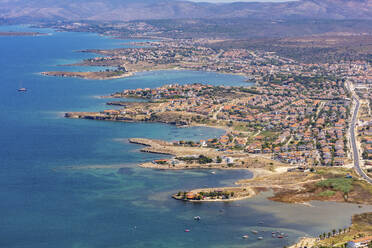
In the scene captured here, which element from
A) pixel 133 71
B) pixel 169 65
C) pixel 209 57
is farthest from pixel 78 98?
pixel 209 57

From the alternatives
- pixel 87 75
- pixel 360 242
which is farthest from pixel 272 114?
pixel 87 75

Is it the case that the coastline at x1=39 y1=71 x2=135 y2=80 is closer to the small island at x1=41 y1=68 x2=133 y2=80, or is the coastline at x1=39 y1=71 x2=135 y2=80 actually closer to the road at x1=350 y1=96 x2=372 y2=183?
the small island at x1=41 y1=68 x2=133 y2=80

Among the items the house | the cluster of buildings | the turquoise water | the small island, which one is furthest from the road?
the small island

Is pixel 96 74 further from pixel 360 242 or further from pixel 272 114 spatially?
pixel 360 242

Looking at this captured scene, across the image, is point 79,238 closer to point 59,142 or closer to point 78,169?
point 78,169

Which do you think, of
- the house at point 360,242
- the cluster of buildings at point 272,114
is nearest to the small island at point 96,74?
the cluster of buildings at point 272,114

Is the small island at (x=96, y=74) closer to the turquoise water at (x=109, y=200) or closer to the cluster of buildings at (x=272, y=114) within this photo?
the cluster of buildings at (x=272, y=114)

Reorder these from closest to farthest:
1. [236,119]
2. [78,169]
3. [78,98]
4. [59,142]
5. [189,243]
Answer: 1. [189,243]
2. [78,169]
3. [59,142]
4. [236,119]
5. [78,98]
